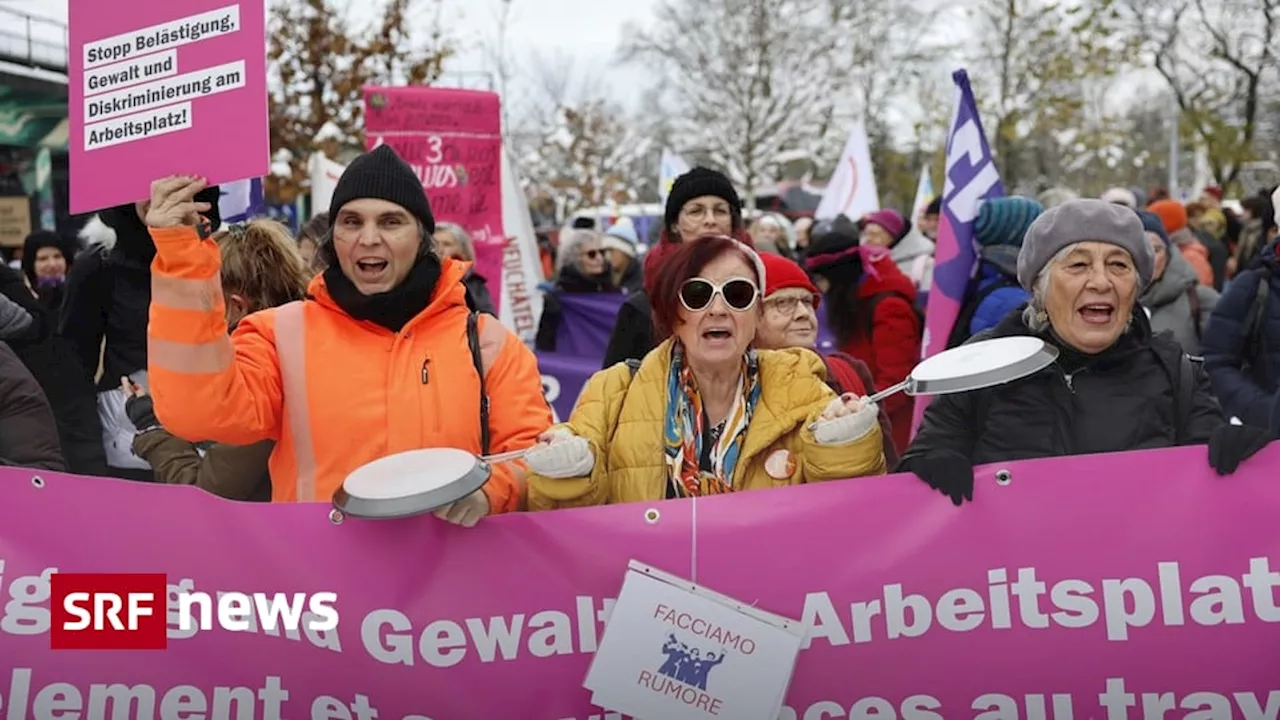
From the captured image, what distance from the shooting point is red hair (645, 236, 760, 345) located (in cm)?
335

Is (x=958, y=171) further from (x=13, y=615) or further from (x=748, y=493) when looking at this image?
(x=13, y=615)

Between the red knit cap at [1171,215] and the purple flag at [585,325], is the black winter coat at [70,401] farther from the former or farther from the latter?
the red knit cap at [1171,215]

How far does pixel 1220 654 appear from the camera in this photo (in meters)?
2.91

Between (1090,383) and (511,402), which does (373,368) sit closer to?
(511,402)

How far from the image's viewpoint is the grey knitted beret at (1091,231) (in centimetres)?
337

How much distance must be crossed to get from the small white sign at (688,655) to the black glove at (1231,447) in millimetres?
951

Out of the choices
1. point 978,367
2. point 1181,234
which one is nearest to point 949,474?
point 978,367

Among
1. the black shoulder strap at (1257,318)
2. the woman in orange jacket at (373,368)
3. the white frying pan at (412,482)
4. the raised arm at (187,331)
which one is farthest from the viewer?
the black shoulder strap at (1257,318)

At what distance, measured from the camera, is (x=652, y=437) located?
3248 mm

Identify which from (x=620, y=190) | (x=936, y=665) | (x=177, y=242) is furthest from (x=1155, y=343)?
(x=620, y=190)

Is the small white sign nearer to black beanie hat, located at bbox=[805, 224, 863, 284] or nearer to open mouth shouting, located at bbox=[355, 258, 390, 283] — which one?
open mouth shouting, located at bbox=[355, 258, 390, 283]

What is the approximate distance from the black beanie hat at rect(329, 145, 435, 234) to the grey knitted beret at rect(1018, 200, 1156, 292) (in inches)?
59.3

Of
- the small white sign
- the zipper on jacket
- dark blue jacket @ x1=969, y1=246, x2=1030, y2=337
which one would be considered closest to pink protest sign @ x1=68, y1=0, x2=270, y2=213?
the zipper on jacket

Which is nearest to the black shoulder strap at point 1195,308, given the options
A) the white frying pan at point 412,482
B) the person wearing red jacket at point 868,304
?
the person wearing red jacket at point 868,304
